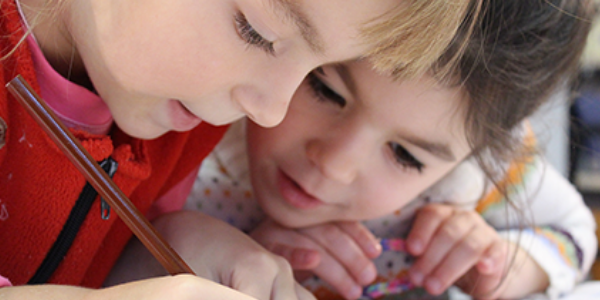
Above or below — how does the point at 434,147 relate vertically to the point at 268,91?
below

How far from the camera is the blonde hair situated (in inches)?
15.3

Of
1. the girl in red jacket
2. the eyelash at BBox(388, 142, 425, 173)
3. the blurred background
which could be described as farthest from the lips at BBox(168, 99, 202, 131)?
the blurred background

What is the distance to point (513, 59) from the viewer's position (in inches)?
21.4

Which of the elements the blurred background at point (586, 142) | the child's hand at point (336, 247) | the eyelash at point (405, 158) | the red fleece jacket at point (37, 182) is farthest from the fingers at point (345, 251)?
the blurred background at point (586, 142)

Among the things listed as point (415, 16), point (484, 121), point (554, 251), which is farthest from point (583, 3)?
point (554, 251)

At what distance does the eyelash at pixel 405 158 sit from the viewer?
63 cm

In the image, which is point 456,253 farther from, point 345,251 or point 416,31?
point 416,31

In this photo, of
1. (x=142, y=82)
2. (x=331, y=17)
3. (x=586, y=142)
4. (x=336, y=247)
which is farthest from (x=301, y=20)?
(x=586, y=142)

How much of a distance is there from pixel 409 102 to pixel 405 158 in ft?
0.36

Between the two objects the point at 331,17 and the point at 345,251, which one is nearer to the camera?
the point at 331,17

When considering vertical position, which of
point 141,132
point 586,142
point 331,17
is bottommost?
point 586,142

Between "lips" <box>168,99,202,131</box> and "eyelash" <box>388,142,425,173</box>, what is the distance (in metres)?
0.23

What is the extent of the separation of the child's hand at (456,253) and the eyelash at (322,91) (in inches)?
10.6

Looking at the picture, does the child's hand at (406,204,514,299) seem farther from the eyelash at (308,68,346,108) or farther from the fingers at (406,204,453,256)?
the eyelash at (308,68,346,108)
